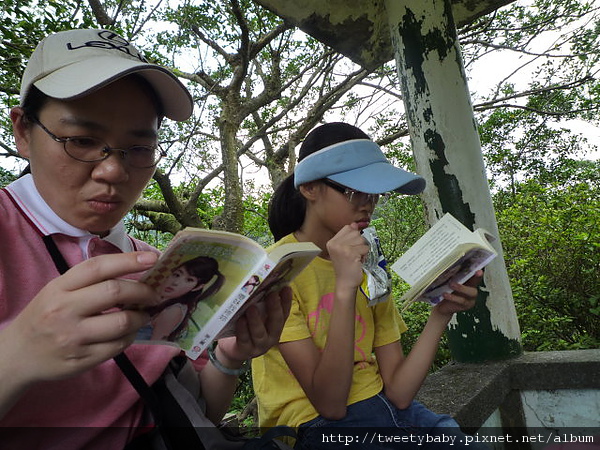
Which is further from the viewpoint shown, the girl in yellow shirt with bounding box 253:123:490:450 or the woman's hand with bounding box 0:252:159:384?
the girl in yellow shirt with bounding box 253:123:490:450

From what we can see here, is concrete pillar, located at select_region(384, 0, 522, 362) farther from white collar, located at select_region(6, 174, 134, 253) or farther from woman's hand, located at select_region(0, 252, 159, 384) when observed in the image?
woman's hand, located at select_region(0, 252, 159, 384)

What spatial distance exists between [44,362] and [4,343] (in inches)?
3.1

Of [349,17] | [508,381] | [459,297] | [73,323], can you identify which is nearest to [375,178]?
[459,297]

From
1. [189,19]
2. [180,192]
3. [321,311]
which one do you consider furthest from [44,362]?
[180,192]

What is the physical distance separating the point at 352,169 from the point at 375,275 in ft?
1.52

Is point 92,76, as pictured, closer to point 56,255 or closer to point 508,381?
point 56,255

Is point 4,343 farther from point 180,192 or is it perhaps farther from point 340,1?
point 180,192

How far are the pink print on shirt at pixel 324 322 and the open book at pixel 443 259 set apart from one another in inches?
11.1

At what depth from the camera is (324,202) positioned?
1769 millimetres

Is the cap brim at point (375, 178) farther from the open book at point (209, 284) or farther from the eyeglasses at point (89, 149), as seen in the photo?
the eyeglasses at point (89, 149)

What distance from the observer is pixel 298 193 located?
191cm

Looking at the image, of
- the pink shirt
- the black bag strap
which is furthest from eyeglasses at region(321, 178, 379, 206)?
the black bag strap

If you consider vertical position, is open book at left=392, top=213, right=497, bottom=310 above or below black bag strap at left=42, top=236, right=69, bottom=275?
below

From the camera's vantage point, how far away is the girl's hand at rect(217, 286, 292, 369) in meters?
1.12
